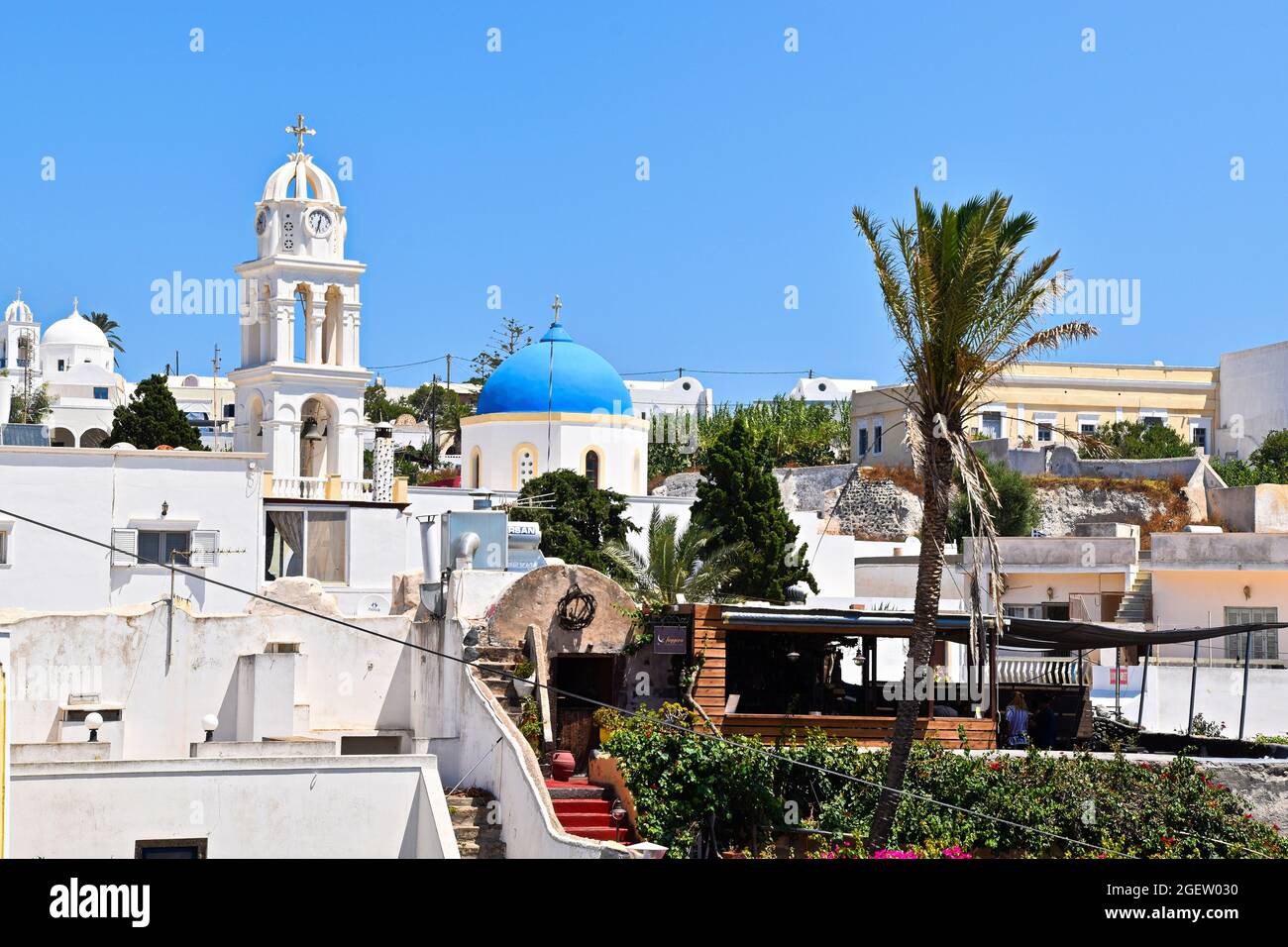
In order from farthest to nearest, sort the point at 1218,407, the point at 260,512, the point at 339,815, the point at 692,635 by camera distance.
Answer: the point at 1218,407 → the point at 260,512 → the point at 692,635 → the point at 339,815

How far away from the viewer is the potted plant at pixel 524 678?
23125 mm

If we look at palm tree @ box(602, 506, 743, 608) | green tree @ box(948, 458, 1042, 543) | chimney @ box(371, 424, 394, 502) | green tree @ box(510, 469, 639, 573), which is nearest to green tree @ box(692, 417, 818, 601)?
palm tree @ box(602, 506, 743, 608)

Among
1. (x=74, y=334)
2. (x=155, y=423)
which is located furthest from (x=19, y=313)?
(x=155, y=423)

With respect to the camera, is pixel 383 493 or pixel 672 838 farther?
pixel 383 493

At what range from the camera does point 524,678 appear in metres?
23.2

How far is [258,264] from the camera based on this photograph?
45812 millimetres

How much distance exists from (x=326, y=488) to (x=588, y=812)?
20.6 m

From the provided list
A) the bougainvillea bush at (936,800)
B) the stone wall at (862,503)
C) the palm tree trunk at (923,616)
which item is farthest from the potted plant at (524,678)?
the stone wall at (862,503)

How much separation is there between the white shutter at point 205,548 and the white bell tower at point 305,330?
13.8m

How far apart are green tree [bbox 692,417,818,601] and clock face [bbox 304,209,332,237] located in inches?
474

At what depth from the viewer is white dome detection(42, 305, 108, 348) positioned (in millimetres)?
116312
